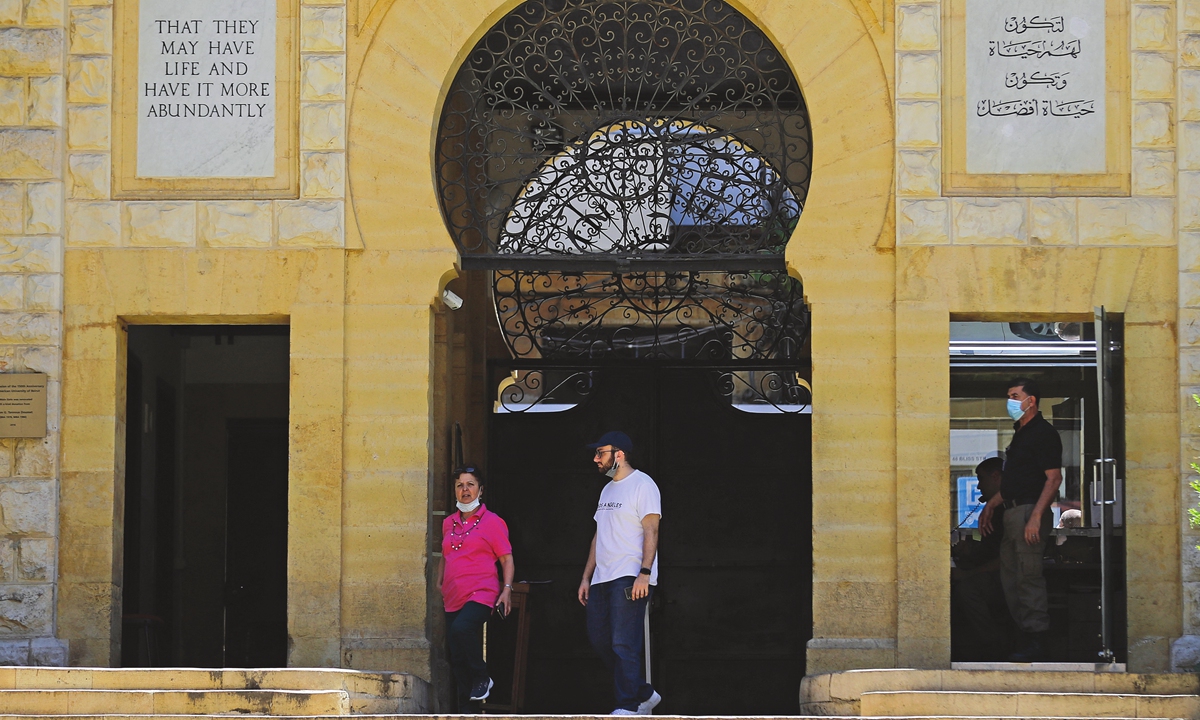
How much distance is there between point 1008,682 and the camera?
9055mm

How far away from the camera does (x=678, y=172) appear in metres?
11.1

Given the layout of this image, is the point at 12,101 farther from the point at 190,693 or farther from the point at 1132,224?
the point at 1132,224

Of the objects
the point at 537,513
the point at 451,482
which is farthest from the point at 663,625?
the point at 451,482

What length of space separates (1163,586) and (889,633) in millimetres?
1686

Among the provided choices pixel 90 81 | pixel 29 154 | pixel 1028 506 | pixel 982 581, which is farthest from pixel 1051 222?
pixel 29 154

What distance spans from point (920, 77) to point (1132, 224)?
1597mm

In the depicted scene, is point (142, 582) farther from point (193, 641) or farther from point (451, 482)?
point (451, 482)

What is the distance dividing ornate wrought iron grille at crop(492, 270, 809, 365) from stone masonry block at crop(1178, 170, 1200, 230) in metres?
3.64

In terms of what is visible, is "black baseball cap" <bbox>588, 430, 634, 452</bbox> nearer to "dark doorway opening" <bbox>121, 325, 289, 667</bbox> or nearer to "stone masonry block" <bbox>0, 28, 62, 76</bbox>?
"stone masonry block" <bbox>0, 28, 62, 76</bbox>

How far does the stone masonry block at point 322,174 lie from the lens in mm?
10727

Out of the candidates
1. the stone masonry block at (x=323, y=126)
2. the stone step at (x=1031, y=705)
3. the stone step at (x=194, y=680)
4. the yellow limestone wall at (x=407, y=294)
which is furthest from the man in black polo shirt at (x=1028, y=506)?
the stone masonry block at (x=323, y=126)

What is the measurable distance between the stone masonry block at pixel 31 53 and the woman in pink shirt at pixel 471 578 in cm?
370

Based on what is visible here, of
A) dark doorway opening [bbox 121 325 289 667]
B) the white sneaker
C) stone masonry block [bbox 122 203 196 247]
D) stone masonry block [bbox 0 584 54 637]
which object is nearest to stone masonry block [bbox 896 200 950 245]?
the white sneaker

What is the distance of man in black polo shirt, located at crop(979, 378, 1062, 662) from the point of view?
421 inches
